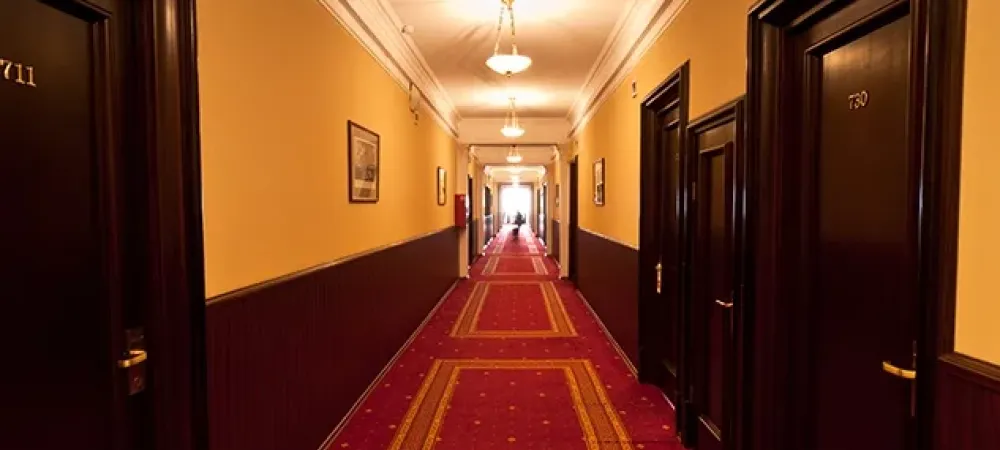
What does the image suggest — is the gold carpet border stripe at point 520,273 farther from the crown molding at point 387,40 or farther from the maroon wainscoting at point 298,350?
the maroon wainscoting at point 298,350

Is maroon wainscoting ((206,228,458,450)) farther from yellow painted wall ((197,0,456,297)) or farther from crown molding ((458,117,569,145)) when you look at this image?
crown molding ((458,117,569,145))

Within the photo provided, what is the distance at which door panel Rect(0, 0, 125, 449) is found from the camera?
1.37 m

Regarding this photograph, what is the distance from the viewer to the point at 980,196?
1.24m

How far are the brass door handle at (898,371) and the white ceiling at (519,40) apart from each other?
11.4ft

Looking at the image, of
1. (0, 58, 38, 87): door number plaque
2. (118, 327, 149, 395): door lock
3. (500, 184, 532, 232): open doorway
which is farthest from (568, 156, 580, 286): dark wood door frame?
(500, 184, 532, 232): open doorway

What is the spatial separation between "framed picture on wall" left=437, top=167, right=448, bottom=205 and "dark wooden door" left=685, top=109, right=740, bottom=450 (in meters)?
5.24

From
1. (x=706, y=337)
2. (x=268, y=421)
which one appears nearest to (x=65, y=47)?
(x=268, y=421)

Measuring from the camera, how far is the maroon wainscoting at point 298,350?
2250mm

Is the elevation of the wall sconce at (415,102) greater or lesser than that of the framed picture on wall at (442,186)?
greater

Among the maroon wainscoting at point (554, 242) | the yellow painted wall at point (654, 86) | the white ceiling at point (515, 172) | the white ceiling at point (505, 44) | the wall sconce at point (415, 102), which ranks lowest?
the maroon wainscoting at point (554, 242)

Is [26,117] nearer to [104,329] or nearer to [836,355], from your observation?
[104,329]

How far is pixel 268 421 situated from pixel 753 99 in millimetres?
2558

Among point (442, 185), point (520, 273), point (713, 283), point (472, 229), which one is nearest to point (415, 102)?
point (442, 185)

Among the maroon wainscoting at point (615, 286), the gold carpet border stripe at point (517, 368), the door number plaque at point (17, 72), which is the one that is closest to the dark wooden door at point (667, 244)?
the maroon wainscoting at point (615, 286)
